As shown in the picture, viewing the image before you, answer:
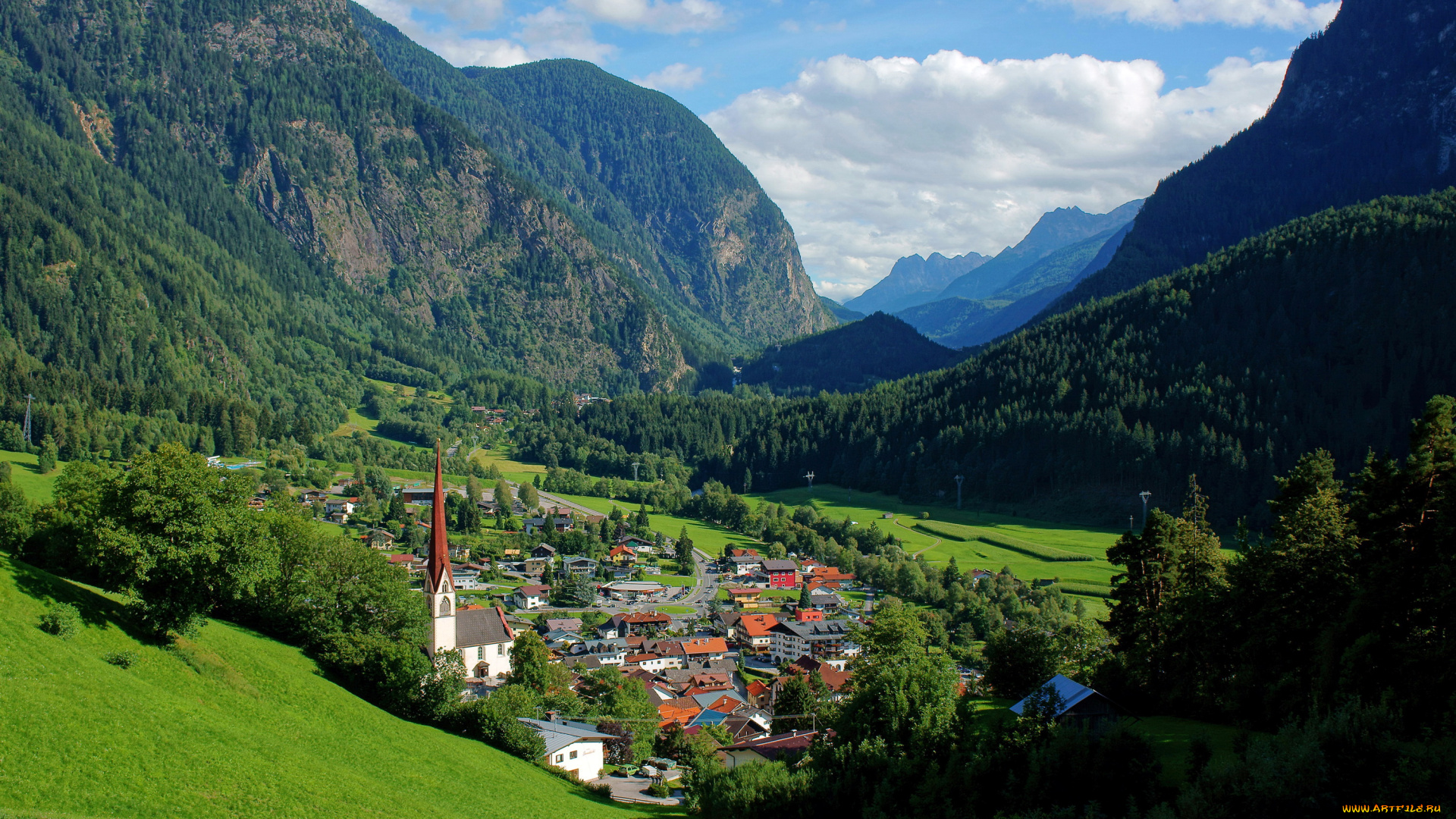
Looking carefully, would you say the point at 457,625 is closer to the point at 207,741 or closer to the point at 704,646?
the point at 704,646

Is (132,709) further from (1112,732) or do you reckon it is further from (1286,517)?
(1286,517)

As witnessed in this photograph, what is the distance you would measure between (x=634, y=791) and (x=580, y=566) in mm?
79340

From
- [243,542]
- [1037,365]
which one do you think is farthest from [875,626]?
[1037,365]

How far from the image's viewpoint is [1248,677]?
1384 inches

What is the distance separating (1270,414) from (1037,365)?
4825 cm

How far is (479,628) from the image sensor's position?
6662cm

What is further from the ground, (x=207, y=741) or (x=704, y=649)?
(x=207, y=741)

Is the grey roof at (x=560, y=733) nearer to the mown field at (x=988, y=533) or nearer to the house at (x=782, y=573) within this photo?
the mown field at (x=988, y=533)

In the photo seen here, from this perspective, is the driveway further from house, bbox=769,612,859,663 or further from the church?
house, bbox=769,612,859,663

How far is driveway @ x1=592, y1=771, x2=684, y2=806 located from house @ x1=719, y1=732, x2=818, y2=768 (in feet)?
10.5

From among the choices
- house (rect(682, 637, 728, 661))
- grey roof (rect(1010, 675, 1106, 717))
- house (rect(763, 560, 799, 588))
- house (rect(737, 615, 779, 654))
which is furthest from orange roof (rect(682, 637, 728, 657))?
grey roof (rect(1010, 675, 1106, 717))

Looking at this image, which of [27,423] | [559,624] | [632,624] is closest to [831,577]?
[632,624]

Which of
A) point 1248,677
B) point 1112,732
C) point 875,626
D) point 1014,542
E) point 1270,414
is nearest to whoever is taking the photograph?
point 1112,732

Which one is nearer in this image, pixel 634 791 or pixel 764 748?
pixel 634 791
